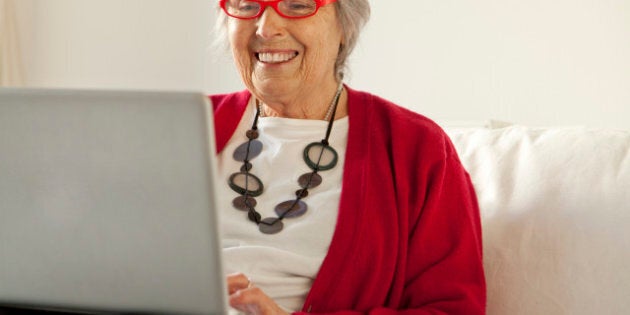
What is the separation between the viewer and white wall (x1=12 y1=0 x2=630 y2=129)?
1938mm

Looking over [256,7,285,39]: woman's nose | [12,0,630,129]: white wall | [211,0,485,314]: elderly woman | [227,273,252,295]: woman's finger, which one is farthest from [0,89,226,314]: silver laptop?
[12,0,630,129]: white wall

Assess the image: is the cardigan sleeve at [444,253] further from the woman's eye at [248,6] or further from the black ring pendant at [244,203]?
the woman's eye at [248,6]

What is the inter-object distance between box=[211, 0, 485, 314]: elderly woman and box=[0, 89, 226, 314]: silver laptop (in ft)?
1.41

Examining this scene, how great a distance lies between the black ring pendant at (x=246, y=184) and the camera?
1638 millimetres

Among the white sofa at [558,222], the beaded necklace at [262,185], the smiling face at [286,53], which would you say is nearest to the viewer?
the white sofa at [558,222]

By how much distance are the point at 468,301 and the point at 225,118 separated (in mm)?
582

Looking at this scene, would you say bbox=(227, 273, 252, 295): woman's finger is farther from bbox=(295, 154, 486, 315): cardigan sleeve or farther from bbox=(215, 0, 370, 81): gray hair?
bbox=(215, 0, 370, 81): gray hair

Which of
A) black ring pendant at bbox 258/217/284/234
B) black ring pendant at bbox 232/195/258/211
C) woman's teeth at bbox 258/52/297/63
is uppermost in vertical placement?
woman's teeth at bbox 258/52/297/63

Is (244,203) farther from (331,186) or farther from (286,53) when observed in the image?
(286,53)

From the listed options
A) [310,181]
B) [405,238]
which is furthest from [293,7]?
[405,238]

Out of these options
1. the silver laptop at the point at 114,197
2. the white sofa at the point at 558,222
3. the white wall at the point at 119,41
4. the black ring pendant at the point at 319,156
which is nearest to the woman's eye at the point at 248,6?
the black ring pendant at the point at 319,156

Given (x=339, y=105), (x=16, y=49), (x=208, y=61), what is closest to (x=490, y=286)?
(x=339, y=105)

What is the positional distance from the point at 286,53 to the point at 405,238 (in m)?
0.41

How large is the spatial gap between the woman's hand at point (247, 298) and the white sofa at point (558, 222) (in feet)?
1.41
